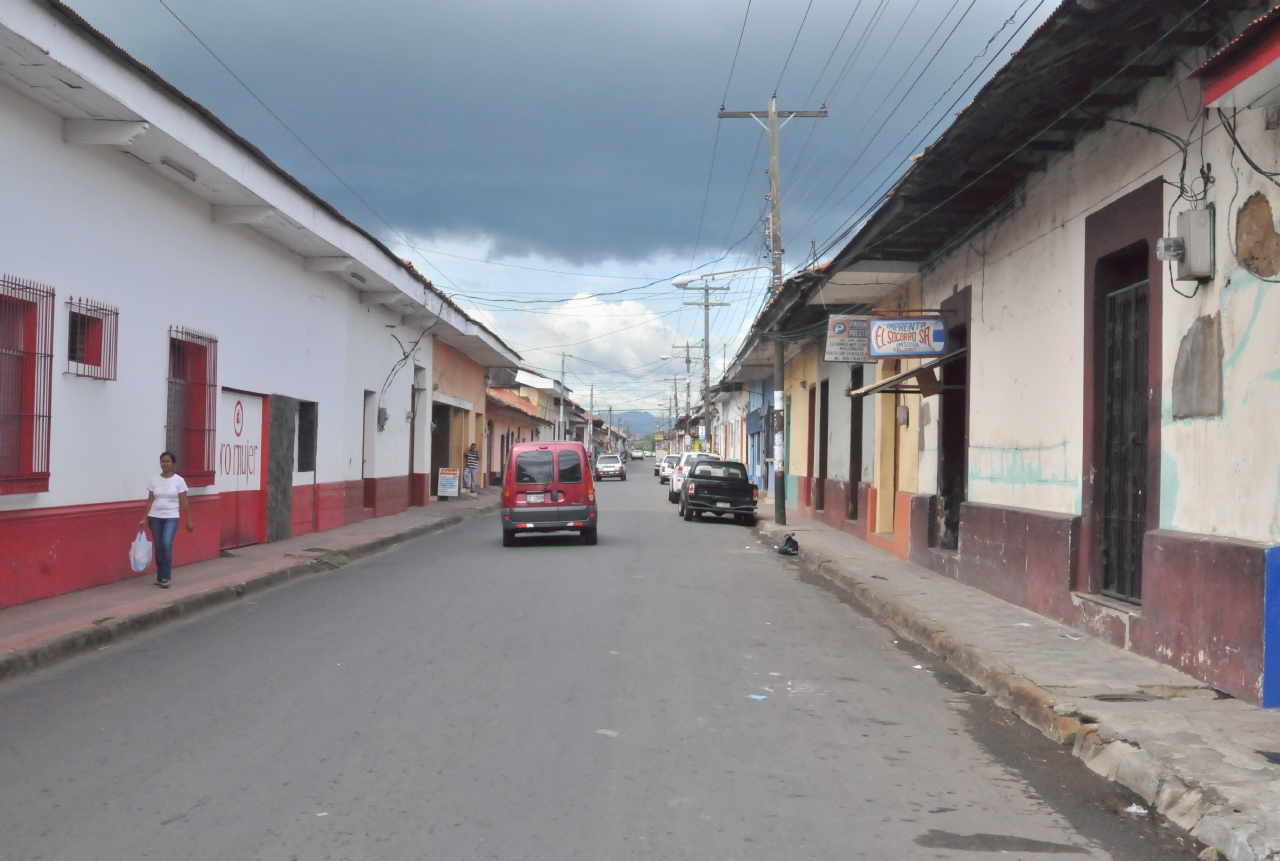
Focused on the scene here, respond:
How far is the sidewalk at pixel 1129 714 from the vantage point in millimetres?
4836

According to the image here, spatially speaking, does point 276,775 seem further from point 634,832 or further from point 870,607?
point 870,607

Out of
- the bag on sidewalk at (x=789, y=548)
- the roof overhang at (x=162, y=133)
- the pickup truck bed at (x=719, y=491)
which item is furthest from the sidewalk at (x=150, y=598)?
the pickup truck bed at (x=719, y=491)

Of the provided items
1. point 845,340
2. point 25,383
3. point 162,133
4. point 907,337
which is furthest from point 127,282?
point 845,340

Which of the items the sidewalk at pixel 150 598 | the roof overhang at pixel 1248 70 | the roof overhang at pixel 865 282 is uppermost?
the roof overhang at pixel 865 282

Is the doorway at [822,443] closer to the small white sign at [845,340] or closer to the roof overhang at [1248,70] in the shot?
the small white sign at [845,340]

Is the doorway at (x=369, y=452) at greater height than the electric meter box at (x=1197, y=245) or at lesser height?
lesser

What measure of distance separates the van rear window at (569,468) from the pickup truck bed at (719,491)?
7.85 meters

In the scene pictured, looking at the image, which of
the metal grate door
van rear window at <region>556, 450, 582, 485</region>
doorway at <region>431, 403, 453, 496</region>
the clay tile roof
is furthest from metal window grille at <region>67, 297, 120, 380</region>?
the clay tile roof

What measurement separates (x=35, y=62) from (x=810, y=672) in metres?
8.70

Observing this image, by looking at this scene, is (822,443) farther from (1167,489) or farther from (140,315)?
(1167,489)

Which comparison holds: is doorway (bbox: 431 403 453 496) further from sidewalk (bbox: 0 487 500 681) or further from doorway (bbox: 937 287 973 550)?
doorway (bbox: 937 287 973 550)

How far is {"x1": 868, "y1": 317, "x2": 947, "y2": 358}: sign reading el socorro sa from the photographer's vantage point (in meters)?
14.0

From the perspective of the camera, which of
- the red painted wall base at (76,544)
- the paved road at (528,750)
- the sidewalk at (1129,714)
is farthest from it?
the red painted wall base at (76,544)

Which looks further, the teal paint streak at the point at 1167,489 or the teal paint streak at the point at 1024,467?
the teal paint streak at the point at 1024,467
